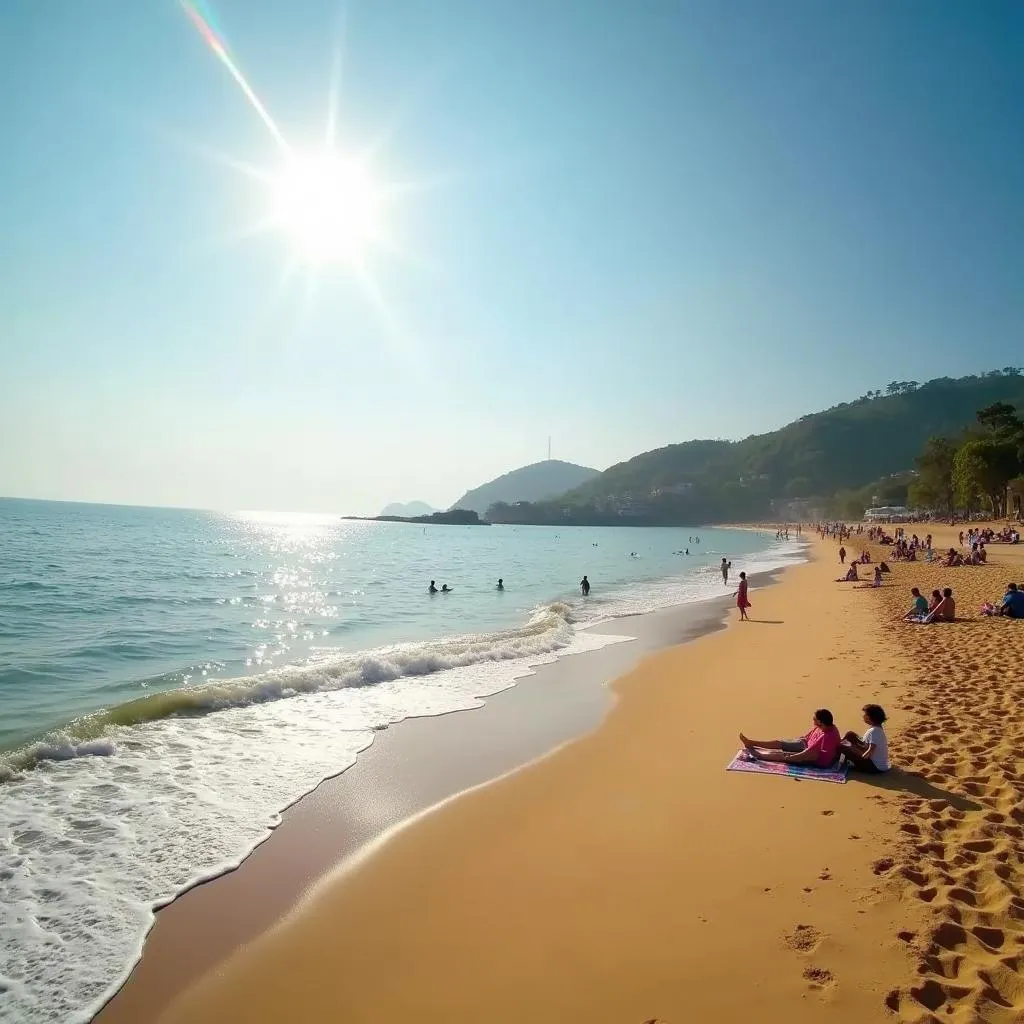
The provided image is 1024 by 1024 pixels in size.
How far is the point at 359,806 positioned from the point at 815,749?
5.57 metres

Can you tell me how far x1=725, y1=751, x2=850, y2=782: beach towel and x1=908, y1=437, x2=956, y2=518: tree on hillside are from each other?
97260 millimetres

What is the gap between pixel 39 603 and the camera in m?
24.1

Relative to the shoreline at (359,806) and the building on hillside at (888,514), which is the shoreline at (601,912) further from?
the building on hillside at (888,514)

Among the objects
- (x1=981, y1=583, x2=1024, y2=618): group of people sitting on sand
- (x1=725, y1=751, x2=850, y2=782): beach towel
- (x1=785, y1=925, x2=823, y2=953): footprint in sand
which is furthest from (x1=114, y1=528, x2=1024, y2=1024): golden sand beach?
(x1=981, y1=583, x2=1024, y2=618): group of people sitting on sand

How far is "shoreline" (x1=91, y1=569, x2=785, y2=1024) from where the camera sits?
16.2 feet

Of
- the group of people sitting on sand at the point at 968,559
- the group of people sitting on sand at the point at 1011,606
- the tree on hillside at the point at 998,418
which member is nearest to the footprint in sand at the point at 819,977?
the group of people sitting on sand at the point at 1011,606

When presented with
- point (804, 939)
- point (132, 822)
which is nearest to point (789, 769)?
point (804, 939)

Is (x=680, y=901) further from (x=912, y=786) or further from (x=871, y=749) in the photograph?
(x=871, y=749)

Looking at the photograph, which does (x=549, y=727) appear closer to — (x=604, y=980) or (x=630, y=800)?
(x=630, y=800)

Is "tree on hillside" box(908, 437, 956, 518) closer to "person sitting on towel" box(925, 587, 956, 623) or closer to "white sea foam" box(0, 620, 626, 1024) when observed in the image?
"person sitting on towel" box(925, 587, 956, 623)

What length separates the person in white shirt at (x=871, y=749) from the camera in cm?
716

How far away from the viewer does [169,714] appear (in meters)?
11.4

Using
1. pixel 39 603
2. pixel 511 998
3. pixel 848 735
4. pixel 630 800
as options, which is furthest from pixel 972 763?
pixel 39 603

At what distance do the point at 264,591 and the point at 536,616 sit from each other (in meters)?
16.9
